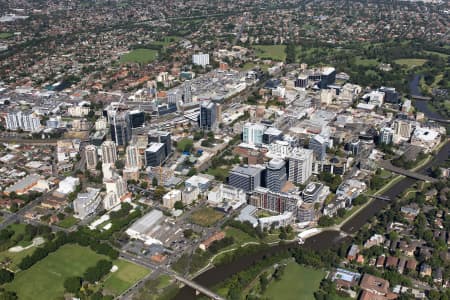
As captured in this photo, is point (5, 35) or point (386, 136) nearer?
point (386, 136)

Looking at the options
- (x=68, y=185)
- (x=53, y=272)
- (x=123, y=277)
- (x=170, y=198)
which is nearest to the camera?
(x=123, y=277)

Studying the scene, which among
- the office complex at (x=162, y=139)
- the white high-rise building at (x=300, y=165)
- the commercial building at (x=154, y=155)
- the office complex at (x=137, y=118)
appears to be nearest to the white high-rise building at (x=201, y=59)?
the office complex at (x=137, y=118)

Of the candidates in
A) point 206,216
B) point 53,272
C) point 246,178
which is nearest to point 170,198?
point 206,216

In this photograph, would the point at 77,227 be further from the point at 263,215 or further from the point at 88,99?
the point at 88,99

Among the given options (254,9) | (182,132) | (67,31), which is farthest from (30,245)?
(254,9)

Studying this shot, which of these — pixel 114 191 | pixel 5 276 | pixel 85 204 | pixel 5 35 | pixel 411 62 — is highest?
pixel 5 35

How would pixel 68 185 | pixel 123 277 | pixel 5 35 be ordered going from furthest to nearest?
pixel 5 35 → pixel 68 185 → pixel 123 277

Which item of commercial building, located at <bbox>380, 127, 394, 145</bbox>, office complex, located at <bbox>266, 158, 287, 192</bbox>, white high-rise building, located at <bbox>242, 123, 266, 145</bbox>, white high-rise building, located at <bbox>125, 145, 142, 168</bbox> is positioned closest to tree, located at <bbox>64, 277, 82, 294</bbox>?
white high-rise building, located at <bbox>125, 145, 142, 168</bbox>

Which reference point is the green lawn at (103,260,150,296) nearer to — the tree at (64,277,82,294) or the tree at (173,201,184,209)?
the tree at (64,277,82,294)

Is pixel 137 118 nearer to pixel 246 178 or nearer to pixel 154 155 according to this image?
pixel 154 155
